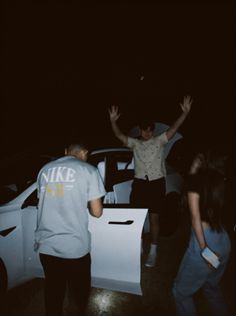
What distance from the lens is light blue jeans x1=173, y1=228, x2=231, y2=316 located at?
230 cm

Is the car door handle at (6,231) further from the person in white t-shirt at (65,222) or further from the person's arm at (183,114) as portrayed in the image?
the person's arm at (183,114)

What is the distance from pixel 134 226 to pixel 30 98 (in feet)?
45.5

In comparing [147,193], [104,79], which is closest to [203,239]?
[147,193]

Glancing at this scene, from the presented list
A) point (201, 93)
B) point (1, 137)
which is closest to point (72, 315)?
point (1, 137)

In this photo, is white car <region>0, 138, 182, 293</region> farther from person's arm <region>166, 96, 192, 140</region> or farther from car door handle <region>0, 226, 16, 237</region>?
person's arm <region>166, 96, 192, 140</region>

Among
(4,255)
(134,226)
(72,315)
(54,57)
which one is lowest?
(72,315)

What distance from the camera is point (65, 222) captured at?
231cm

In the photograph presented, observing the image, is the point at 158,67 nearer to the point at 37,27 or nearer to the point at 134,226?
the point at 37,27

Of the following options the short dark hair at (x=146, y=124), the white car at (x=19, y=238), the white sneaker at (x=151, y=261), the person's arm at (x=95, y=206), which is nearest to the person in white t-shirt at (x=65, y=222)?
the person's arm at (x=95, y=206)

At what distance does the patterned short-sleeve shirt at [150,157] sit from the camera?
13.4 feet

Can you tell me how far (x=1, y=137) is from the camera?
13453mm

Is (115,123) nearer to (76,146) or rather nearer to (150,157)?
(150,157)

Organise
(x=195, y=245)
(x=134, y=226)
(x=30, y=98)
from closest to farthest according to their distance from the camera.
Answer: (x=195, y=245)
(x=134, y=226)
(x=30, y=98)

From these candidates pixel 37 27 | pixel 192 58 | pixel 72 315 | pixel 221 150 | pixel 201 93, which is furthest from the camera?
pixel 192 58
